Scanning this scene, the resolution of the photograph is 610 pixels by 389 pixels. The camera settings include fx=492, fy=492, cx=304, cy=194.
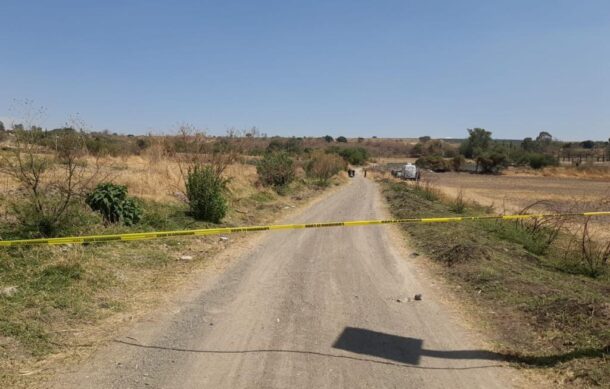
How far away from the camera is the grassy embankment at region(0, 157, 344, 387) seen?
16.5 feet

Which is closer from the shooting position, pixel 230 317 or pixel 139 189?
pixel 230 317

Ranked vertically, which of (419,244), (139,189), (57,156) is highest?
(57,156)

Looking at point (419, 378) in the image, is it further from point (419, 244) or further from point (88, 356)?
point (419, 244)

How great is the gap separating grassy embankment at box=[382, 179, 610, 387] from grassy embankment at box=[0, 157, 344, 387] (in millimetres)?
4722

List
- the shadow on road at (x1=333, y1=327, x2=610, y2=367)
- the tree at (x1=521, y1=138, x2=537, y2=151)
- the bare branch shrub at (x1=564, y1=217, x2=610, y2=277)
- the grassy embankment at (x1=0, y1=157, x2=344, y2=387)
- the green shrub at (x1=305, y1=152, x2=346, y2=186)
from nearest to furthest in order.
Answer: the grassy embankment at (x1=0, y1=157, x2=344, y2=387) → the shadow on road at (x1=333, y1=327, x2=610, y2=367) → the bare branch shrub at (x1=564, y1=217, x2=610, y2=277) → the green shrub at (x1=305, y1=152, x2=346, y2=186) → the tree at (x1=521, y1=138, x2=537, y2=151)

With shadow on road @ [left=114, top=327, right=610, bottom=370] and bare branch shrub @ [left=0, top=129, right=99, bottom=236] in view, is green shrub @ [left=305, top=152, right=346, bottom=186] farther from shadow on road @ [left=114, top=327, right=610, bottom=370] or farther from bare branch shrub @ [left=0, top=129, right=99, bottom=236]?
shadow on road @ [left=114, top=327, right=610, bottom=370]

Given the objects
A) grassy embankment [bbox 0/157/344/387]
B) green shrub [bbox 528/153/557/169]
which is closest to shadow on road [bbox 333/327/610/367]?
grassy embankment [bbox 0/157/344/387]

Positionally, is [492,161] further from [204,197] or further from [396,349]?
[396,349]

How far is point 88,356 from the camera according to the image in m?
4.97

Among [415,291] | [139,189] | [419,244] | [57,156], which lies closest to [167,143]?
[139,189]

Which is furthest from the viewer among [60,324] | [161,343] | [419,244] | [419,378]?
[419,244]

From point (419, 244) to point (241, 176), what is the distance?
1638 centimetres

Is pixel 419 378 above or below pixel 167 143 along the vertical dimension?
below

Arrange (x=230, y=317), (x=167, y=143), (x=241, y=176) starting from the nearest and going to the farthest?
(x=230, y=317) → (x=167, y=143) → (x=241, y=176)
